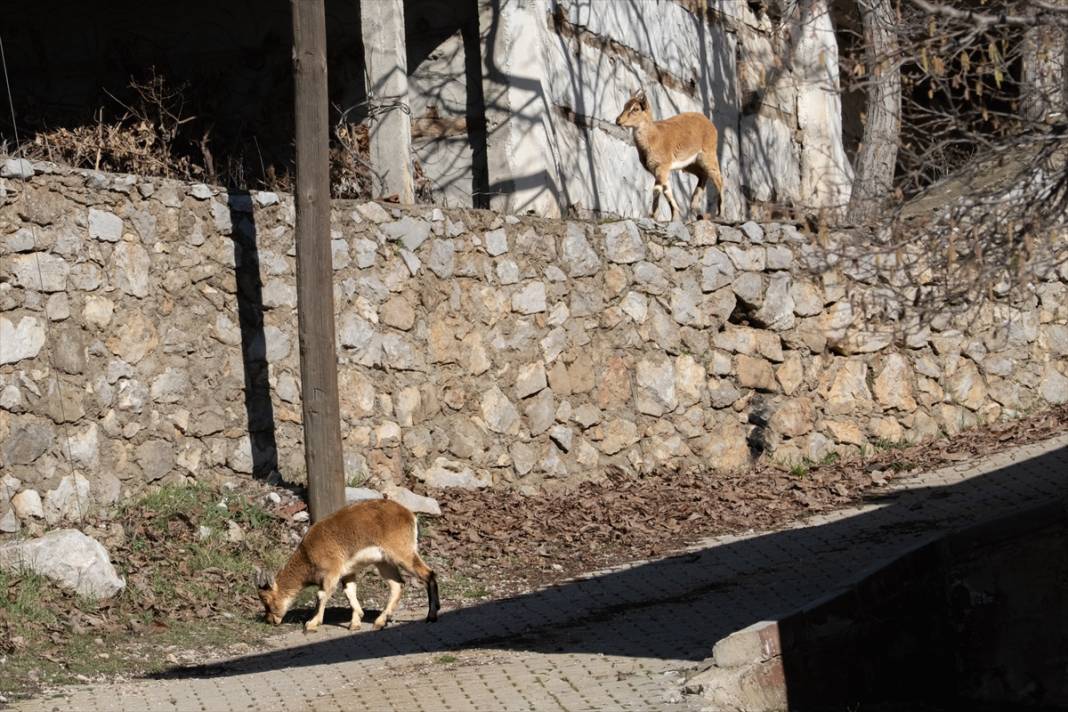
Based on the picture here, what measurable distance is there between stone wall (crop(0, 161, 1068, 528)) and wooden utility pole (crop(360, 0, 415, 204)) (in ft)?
2.69

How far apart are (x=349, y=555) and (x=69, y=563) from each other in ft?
6.16

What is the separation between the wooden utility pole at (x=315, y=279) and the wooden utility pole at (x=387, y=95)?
2134mm

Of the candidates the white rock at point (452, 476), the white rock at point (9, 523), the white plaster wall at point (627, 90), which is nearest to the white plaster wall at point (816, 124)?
the white plaster wall at point (627, 90)

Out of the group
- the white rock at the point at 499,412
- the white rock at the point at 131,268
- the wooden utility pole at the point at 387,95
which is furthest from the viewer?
the wooden utility pole at the point at 387,95

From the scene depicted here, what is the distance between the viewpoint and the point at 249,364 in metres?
11.9

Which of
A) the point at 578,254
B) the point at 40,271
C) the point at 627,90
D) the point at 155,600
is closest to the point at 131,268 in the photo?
the point at 40,271

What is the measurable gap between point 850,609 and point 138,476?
5706mm

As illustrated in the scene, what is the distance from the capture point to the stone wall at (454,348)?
1078 centimetres

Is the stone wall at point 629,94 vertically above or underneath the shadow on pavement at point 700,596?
above

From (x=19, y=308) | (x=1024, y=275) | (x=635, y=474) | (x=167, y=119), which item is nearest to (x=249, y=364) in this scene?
(x=19, y=308)

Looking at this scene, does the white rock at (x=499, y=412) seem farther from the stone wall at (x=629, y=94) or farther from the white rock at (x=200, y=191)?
the white rock at (x=200, y=191)

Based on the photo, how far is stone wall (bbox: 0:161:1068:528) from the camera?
10.8 metres

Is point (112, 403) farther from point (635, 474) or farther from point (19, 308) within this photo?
→ point (635, 474)

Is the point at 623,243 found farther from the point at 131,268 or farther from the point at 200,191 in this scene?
the point at 131,268
